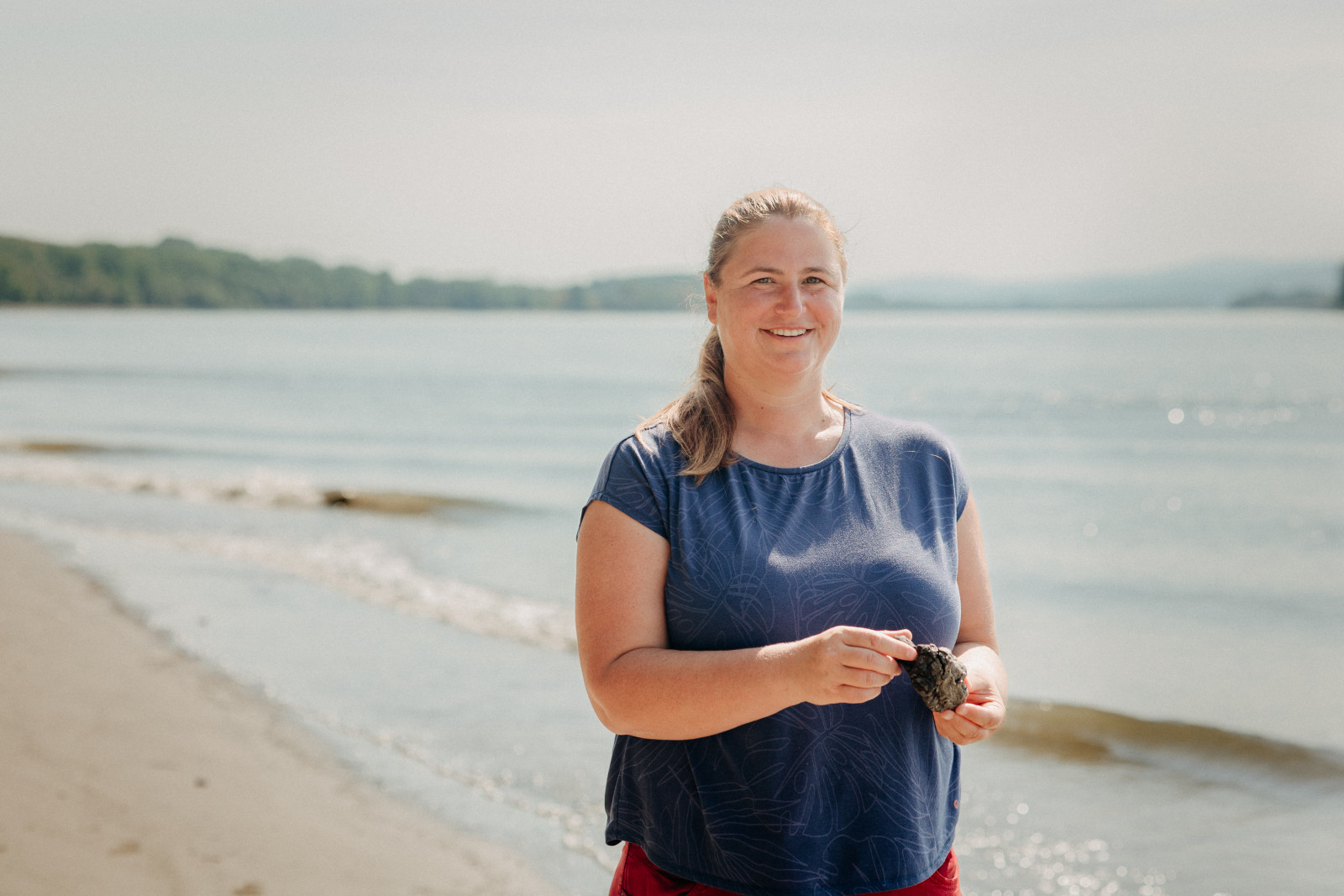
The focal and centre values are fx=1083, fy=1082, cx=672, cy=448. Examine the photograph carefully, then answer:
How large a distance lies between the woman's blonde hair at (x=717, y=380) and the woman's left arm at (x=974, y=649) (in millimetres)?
413

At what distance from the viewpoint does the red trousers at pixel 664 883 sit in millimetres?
2223

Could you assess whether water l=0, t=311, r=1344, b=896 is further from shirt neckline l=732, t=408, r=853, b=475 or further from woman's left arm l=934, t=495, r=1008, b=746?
woman's left arm l=934, t=495, r=1008, b=746

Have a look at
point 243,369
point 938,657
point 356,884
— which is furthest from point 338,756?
point 243,369

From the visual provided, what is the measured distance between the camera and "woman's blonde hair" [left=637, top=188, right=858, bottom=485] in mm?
2275

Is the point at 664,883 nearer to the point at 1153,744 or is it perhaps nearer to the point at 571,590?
the point at 1153,744

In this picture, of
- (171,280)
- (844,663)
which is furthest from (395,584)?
(171,280)

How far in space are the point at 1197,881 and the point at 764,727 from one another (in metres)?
4.35

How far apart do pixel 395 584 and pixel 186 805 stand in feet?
21.1

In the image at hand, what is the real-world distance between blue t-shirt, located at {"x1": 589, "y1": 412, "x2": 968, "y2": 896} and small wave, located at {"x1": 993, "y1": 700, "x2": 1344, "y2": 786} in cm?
576

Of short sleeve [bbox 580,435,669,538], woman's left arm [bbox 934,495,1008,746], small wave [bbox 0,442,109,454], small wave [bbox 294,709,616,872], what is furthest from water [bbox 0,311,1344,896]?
short sleeve [bbox 580,435,669,538]

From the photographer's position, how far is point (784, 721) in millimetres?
2176

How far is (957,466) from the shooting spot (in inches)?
98.4

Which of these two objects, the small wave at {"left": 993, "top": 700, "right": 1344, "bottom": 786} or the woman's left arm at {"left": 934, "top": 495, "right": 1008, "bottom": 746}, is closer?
the woman's left arm at {"left": 934, "top": 495, "right": 1008, "bottom": 746}

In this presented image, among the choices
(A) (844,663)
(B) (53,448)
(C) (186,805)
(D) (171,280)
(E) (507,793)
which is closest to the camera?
(A) (844,663)
